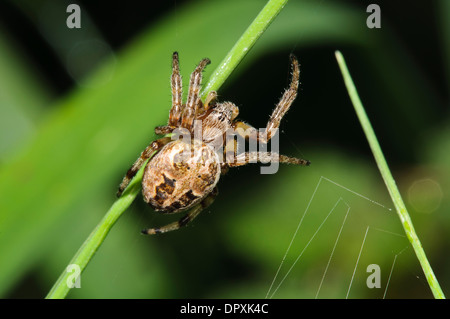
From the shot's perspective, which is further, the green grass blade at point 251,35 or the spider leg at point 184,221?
the spider leg at point 184,221

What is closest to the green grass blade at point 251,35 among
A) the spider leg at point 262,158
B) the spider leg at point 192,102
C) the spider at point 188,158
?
the spider at point 188,158

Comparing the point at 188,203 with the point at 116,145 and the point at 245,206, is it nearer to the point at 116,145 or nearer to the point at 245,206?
the point at 116,145

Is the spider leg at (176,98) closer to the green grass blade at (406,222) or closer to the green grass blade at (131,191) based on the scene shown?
the green grass blade at (131,191)

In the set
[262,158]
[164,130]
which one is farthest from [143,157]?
[262,158]

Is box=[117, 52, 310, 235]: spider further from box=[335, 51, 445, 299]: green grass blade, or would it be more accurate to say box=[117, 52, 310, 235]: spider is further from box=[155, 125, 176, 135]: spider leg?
box=[335, 51, 445, 299]: green grass blade

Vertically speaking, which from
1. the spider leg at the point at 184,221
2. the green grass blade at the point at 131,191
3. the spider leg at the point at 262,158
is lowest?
the spider leg at the point at 184,221

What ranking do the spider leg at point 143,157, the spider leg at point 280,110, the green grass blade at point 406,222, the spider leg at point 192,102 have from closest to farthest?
1. the green grass blade at point 406,222
2. the spider leg at point 143,157
3. the spider leg at point 192,102
4. the spider leg at point 280,110

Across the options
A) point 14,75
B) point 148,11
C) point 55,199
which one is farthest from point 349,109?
point 14,75

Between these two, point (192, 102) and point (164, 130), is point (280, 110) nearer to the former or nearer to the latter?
point (192, 102)
